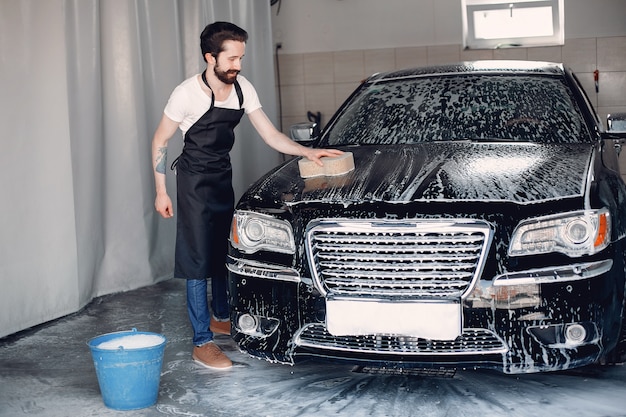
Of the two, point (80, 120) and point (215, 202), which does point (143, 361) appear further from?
point (80, 120)

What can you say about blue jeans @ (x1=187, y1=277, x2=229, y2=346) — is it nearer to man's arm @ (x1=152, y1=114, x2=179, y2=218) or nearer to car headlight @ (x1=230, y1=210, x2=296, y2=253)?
man's arm @ (x1=152, y1=114, x2=179, y2=218)

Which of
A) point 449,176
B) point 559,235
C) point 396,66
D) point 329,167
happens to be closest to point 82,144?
point 329,167

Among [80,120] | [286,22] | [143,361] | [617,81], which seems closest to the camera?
[143,361]

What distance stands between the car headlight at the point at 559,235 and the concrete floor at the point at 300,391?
0.65 metres

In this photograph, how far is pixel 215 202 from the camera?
169 inches

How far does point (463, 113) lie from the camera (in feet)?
14.7

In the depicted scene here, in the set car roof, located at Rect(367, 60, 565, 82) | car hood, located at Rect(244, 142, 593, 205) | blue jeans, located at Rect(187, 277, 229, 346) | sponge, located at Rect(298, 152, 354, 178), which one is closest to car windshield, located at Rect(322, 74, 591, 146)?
car roof, located at Rect(367, 60, 565, 82)

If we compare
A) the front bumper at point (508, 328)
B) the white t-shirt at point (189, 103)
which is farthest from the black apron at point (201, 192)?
the front bumper at point (508, 328)

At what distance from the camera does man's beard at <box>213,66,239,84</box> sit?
405cm

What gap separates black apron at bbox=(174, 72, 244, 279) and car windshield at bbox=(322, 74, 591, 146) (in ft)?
2.21

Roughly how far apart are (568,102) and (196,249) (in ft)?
6.62

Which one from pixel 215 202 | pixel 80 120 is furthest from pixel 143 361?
pixel 80 120

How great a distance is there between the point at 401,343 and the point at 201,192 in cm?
137

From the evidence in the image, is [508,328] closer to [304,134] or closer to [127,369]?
A: [127,369]
